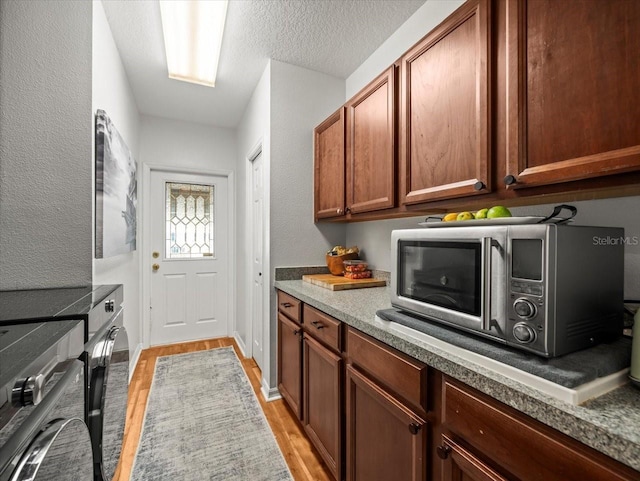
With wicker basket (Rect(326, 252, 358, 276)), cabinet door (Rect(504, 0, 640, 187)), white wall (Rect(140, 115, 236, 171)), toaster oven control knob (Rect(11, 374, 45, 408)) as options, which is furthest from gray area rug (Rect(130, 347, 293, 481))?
white wall (Rect(140, 115, 236, 171))

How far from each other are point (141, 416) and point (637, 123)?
9.04ft

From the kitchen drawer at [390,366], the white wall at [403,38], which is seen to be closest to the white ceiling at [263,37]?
the white wall at [403,38]

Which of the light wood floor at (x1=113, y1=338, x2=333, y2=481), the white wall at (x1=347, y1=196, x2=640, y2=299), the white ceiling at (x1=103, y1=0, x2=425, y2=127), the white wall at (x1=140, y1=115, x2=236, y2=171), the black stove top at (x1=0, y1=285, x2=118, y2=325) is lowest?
the light wood floor at (x1=113, y1=338, x2=333, y2=481)

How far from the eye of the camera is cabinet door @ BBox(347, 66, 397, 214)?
155 cm

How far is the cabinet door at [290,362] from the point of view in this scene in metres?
1.81

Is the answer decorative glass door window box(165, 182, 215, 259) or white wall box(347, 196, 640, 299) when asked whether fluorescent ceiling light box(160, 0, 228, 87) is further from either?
white wall box(347, 196, 640, 299)

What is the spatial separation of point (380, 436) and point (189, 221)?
3.14m

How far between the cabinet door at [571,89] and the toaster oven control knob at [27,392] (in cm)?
138

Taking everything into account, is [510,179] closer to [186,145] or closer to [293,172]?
[293,172]

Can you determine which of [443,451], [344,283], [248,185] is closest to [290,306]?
[344,283]

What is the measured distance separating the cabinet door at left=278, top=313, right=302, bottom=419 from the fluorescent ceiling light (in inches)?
76.0

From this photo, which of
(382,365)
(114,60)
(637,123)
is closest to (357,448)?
(382,365)

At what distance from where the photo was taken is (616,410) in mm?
572

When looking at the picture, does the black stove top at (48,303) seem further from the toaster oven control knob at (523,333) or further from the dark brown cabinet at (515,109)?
the dark brown cabinet at (515,109)
